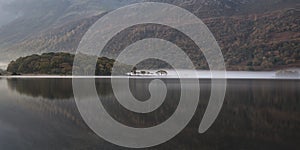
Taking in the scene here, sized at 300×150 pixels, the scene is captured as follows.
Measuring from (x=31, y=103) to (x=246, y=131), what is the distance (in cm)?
994

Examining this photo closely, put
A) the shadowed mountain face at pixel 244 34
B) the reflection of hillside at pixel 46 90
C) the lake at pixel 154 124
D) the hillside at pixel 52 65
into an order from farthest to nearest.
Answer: the shadowed mountain face at pixel 244 34 → the hillside at pixel 52 65 → the reflection of hillside at pixel 46 90 → the lake at pixel 154 124

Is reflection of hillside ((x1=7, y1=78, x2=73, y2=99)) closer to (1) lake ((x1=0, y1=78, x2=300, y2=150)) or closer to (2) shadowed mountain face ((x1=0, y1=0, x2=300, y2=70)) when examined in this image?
(1) lake ((x1=0, y1=78, x2=300, y2=150))

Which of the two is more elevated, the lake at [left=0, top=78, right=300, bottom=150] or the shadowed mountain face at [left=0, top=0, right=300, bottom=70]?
the shadowed mountain face at [left=0, top=0, right=300, bottom=70]

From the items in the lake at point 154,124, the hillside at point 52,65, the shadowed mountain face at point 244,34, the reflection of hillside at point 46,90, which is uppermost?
the shadowed mountain face at point 244,34

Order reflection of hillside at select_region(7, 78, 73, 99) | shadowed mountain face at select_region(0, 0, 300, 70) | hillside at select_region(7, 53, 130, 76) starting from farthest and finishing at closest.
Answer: shadowed mountain face at select_region(0, 0, 300, 70), hillside at select_region(7, 53, 130, 76), reflection of hillside at select_region(7, 78, 73, 99)

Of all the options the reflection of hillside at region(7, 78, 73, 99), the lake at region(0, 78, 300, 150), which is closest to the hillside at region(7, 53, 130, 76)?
the reflection of hillside at region(7, 78, 73, 99)

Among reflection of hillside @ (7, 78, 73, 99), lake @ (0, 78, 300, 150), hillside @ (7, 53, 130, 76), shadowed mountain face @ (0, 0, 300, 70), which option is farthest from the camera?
shadowed mountain face @ (0, 0, 300, 70)

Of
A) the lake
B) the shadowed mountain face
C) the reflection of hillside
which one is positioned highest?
the shadowed mountain face

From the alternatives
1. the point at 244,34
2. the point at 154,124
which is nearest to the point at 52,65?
the point at 154,124

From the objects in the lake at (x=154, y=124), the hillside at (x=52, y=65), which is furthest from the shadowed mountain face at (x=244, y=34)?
the lake at (x=154, y=124)

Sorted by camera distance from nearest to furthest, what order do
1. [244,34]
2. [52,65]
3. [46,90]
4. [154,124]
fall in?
[154,124], [46,90], [52,65], [244,34]

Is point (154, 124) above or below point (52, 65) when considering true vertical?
below

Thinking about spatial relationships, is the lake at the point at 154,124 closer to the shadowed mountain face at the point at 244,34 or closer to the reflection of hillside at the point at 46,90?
the reflection of hillside at the point at 46,90

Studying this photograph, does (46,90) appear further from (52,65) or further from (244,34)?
(244,34)
